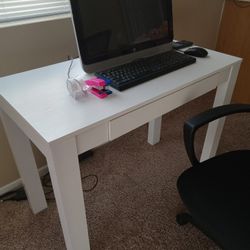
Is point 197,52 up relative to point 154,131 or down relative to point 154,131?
up

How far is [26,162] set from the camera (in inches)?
46.7

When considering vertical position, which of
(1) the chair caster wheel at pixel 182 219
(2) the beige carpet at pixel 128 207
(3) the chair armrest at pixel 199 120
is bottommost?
(2) the beige carpet at pixel 128 207

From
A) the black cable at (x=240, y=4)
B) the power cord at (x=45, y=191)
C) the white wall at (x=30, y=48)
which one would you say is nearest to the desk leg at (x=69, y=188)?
the power cord at (x=45, y=191)

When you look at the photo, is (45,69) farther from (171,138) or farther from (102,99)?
(171,138)

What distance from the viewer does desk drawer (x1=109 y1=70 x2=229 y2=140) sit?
0.84 m

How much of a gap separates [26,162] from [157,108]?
0.68 meters

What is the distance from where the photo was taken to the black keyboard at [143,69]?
3.09ft

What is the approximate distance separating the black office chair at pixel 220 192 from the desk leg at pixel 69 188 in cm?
38

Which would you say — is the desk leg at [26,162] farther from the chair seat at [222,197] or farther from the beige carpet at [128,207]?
the chair seat at [222,197]

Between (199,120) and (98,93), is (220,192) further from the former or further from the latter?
(98,93)

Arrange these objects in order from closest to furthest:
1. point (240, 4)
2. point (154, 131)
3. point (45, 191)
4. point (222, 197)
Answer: point (222, 197) < point (45, 191) < point (154, 131) < point (240, 4)

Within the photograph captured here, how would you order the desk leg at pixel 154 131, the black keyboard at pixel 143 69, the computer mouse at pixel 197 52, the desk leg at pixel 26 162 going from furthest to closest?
the desk leg at pixel 154 131, the computer mouse at pixel 197 52, the desk leg at pixel 26 162, the black keyboard at pixel 143 69

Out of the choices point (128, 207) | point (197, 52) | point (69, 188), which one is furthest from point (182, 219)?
point (197, 52)

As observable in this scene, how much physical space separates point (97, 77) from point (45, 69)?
27 cm
